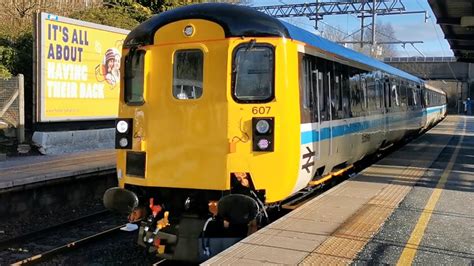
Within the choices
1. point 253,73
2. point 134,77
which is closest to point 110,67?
point 134,77

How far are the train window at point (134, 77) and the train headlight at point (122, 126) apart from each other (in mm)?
272

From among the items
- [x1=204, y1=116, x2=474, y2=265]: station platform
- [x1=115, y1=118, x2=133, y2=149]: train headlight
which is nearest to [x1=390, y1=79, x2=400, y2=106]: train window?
[x1=204, y1=116, x2=474, y2=265]: station platform

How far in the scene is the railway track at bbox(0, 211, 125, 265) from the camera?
301 inches

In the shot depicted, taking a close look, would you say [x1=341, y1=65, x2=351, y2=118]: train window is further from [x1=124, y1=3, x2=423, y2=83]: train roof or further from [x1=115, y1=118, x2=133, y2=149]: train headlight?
[x1=115, y1=118, x2=133, y2=149]: train headlight

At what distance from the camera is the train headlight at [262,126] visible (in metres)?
6.22

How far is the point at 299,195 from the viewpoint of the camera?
27.7 ft

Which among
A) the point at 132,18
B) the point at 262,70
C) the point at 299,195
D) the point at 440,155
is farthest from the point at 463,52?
the point at 262,70

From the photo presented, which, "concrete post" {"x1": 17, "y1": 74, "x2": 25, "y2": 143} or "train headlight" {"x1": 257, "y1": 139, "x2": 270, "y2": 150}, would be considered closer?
"train headlight" {"x1": 257, "y1": 139, "x2": 270, "y2": 150}

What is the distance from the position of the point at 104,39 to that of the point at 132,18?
7.10 meters

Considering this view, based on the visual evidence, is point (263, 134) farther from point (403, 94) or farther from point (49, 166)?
point (403, 94)

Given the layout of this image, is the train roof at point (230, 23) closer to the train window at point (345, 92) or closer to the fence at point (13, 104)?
the train window at point (345, 92)

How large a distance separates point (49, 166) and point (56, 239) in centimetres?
315

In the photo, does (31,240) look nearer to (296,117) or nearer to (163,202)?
(163,202)

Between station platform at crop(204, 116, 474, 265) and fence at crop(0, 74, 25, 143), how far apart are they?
8608 mm
